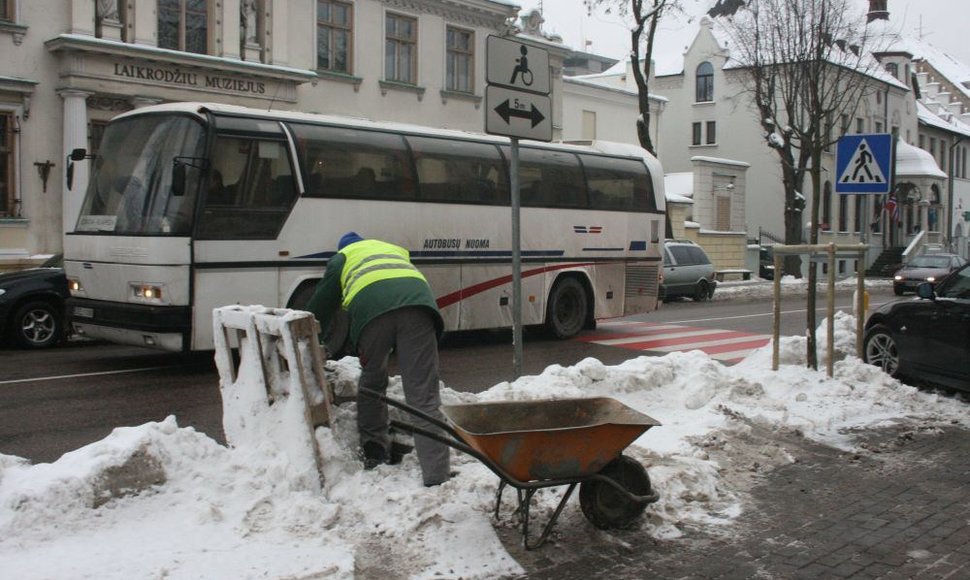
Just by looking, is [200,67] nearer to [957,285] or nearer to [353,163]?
[353,163]

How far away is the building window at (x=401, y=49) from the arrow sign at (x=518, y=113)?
20.7 m

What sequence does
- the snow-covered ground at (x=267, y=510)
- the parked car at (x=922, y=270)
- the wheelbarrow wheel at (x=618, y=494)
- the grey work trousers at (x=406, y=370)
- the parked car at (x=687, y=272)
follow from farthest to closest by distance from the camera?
the parked car at (x=922, y=270) < the parked car at (x=687, y=272) < the grey work trousers at (x=406, y=370) < the wheelbarrow wheel at (x=618, y=494) < the snow-covered ground at (x=267, y=510)

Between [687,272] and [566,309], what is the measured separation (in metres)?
11.0

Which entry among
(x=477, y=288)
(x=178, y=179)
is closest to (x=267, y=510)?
(x=178, y=179)

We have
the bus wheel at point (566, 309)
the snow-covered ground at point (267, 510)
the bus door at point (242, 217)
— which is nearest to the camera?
the snow-covered ground at point (267, 510)

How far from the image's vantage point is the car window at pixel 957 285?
955 centimetres

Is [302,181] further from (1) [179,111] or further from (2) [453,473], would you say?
(2) [453,473]

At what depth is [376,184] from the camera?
42.5ft

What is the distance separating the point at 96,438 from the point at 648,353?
813 centimetres

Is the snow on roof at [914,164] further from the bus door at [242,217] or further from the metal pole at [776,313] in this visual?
the bus door at [242,217]

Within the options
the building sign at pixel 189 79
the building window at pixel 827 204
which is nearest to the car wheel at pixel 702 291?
the building sign at pixel 189 79

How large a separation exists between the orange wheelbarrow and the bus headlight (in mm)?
6020

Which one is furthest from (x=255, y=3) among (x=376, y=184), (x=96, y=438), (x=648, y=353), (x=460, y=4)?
(x=96, y=438)

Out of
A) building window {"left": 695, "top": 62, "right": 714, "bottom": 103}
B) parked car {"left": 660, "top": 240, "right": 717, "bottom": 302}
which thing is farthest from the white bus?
building window {"left": 695, "top": 62, "right": 714, "bottom": 103}
